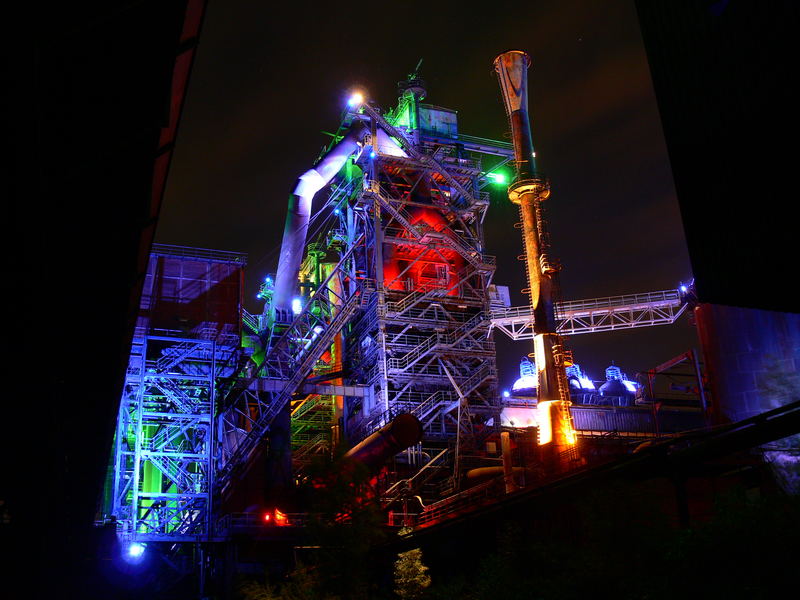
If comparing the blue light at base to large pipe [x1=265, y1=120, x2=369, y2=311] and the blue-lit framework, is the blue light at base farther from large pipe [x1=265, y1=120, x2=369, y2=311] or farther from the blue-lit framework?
large pipe [x1=265, y1=120, x2=369, y2=311]

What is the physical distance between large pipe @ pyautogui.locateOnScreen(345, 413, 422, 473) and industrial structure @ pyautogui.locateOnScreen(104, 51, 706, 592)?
0.34 feet

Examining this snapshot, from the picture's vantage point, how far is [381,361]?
51.6 meters

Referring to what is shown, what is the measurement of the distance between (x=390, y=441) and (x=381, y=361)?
428 inches

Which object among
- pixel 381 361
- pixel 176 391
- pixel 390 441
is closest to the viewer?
pixel 390 441

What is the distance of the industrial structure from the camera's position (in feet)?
144

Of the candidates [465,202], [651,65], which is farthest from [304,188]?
[651,65]

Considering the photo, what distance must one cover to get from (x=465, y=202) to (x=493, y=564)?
41154 mm

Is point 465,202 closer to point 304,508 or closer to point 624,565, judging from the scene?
point 304,508

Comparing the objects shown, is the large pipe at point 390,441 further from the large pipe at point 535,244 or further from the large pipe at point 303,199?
the large pipe at point 303,199

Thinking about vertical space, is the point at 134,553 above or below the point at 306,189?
below

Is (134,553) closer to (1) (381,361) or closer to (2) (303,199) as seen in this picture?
(1) (381,361)

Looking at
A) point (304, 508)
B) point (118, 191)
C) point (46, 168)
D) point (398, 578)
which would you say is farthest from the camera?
point (304, 508)

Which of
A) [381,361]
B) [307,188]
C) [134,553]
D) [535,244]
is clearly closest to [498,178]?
[307,188]

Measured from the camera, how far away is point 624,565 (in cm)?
1823
